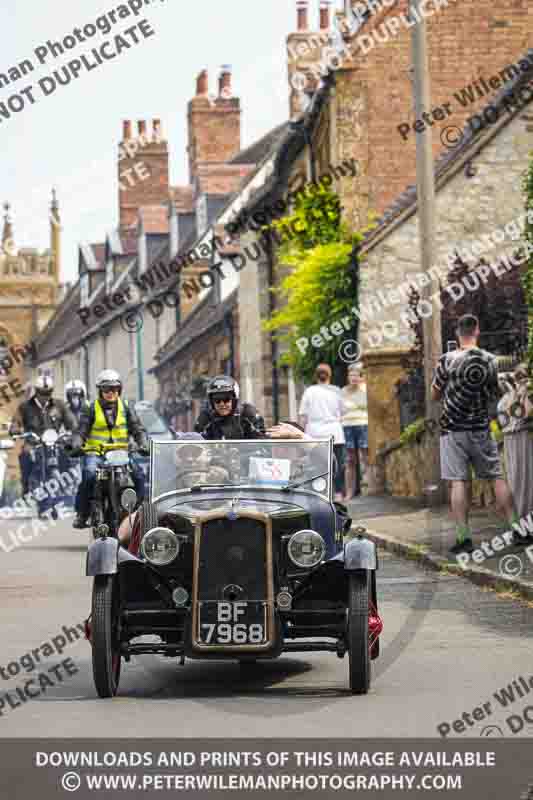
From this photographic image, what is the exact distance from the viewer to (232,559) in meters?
8.09

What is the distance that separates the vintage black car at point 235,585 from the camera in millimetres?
8039

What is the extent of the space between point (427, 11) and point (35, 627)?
82.4 feet

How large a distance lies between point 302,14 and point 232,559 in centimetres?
3995

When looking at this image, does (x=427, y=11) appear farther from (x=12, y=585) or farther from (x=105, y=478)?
(x=12, y=585)

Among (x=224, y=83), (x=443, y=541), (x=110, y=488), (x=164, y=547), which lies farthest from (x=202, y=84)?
(x=164, y=547)

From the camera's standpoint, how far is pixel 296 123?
38.5 m

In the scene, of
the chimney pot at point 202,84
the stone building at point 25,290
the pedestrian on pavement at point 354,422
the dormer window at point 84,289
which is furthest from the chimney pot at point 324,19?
the stone building at point 25,290

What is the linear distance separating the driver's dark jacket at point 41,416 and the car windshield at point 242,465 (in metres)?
14.1

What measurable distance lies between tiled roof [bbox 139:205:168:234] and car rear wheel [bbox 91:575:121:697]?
187 ft

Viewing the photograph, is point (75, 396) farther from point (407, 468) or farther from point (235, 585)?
point (235, 585)
